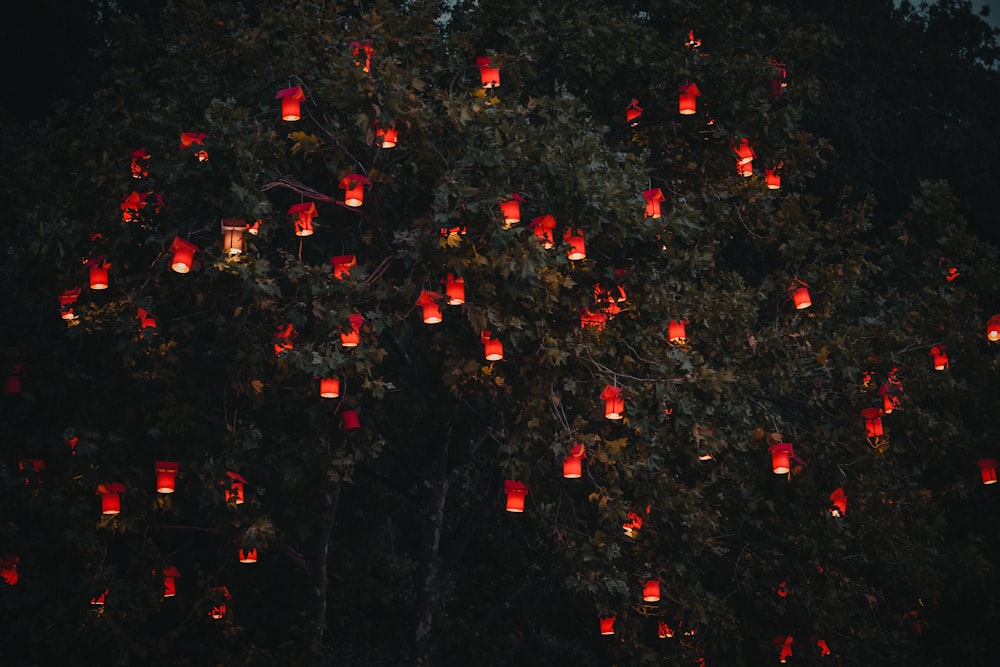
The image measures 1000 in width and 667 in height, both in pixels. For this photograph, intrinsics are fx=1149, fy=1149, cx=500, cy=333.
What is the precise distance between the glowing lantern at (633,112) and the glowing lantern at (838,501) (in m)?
3.17

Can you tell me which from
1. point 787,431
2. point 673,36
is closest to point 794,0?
point 673,36

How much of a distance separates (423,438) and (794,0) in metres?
7.67

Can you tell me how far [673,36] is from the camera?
8.80 m

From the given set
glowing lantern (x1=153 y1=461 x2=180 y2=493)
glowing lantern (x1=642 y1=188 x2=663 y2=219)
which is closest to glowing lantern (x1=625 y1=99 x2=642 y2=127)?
glowing lantern (x1=642 y1=188 x2=663 y2=219)

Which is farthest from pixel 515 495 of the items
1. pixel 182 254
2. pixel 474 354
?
pixel 182 254

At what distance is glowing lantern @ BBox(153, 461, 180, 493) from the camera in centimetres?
712

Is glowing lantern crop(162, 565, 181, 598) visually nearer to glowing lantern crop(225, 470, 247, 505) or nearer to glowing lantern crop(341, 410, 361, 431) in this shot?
glowing lantern crop(225, 470, 247, 505)

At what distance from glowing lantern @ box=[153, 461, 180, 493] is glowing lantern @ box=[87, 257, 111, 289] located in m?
1.18

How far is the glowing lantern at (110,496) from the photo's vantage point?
7137 millimetres

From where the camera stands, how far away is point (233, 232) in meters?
6.27

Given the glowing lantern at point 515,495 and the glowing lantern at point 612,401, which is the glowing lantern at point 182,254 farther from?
the glowing lantern at point 612,401

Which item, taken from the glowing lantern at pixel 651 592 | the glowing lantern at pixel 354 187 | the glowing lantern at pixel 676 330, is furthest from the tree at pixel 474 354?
the glowing lantern at pixel 354 187

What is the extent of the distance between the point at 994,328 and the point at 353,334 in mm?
5900

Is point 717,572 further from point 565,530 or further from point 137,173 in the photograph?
point 137,173
